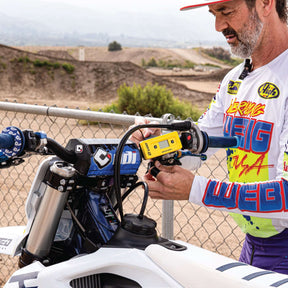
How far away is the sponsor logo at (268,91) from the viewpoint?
1.79 meters

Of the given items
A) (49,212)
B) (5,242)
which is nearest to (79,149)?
(49,212)

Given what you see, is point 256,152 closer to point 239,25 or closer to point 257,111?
point 257,111

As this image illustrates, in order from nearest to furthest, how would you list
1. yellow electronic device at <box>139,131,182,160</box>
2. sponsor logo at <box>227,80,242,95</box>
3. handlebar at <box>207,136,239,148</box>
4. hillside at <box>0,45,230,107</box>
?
yellow electronic device at <box>139,131,182,160</box> < handlebar at <box>207,136,239,148</box> < sponsor logo at <box>227,80,242,95</box> < hillside at <box>0,45,230,107</box>

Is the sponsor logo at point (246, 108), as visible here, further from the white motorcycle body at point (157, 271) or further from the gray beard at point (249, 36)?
the white motorcycle body at point (157, 271)

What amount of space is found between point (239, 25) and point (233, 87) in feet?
1.05

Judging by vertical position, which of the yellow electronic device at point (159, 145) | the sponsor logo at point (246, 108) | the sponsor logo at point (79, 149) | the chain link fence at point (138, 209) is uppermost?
the sponsor logo at point (246, 108)

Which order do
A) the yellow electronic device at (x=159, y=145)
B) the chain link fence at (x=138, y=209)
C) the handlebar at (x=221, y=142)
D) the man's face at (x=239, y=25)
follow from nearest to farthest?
1. the yellow electronic device at (x=159, y=145)
2. the handlebar at (x=221, y=142)
3. the man's face at (x=239, y=25)
4. the chain link fence at (x=138, y=209)

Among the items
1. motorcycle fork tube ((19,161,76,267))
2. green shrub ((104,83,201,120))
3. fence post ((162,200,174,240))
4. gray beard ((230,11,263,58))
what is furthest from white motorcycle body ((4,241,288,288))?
green shrub ((104,83,201,120))

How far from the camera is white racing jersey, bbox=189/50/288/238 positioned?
1.48m

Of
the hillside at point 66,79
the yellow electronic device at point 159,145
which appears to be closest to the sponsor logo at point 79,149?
→ the yellow electronic device at point 159,145

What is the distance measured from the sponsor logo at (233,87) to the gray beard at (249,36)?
0.20 meters

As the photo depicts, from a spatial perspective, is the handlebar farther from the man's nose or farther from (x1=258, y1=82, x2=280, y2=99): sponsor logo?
the man's nose

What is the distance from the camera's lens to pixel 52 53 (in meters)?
62.6

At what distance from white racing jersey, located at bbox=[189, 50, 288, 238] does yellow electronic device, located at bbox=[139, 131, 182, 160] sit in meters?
0.22
